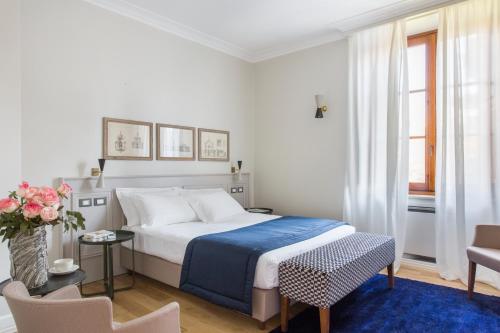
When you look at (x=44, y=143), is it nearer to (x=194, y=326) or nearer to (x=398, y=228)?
(x=194, y=326)

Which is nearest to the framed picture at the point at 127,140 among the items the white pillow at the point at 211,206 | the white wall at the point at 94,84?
the white wall at the point at 94,84

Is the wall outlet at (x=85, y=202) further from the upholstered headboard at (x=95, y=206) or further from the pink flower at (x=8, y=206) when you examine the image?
the pink flower at (x=8, y=206)

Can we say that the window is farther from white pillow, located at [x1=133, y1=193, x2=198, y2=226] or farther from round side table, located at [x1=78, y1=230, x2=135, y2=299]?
round side table, located at [x1=78, y1=230, x2=135, y2=299]

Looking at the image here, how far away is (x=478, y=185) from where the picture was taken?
315 centimetres

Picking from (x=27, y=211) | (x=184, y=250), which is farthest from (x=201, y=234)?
(x=27, y=211)

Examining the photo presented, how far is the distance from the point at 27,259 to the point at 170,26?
3030mm

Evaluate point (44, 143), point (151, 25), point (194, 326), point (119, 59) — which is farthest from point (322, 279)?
point (151, 25)

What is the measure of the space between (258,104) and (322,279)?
11.2 ft

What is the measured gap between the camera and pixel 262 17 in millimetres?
3701

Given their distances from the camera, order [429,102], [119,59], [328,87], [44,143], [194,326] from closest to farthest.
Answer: [194,326], [44,143], [119,59], [429,102], [328,87]

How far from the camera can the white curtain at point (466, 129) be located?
3.09m

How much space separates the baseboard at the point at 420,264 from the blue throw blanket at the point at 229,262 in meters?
1.45

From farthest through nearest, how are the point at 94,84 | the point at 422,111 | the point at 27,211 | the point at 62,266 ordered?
the point at 422,111 < the point at 94,84 < the point at 62,266 < the point at 27,211

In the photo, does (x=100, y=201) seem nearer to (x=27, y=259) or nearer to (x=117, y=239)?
(x=117, y=239)
